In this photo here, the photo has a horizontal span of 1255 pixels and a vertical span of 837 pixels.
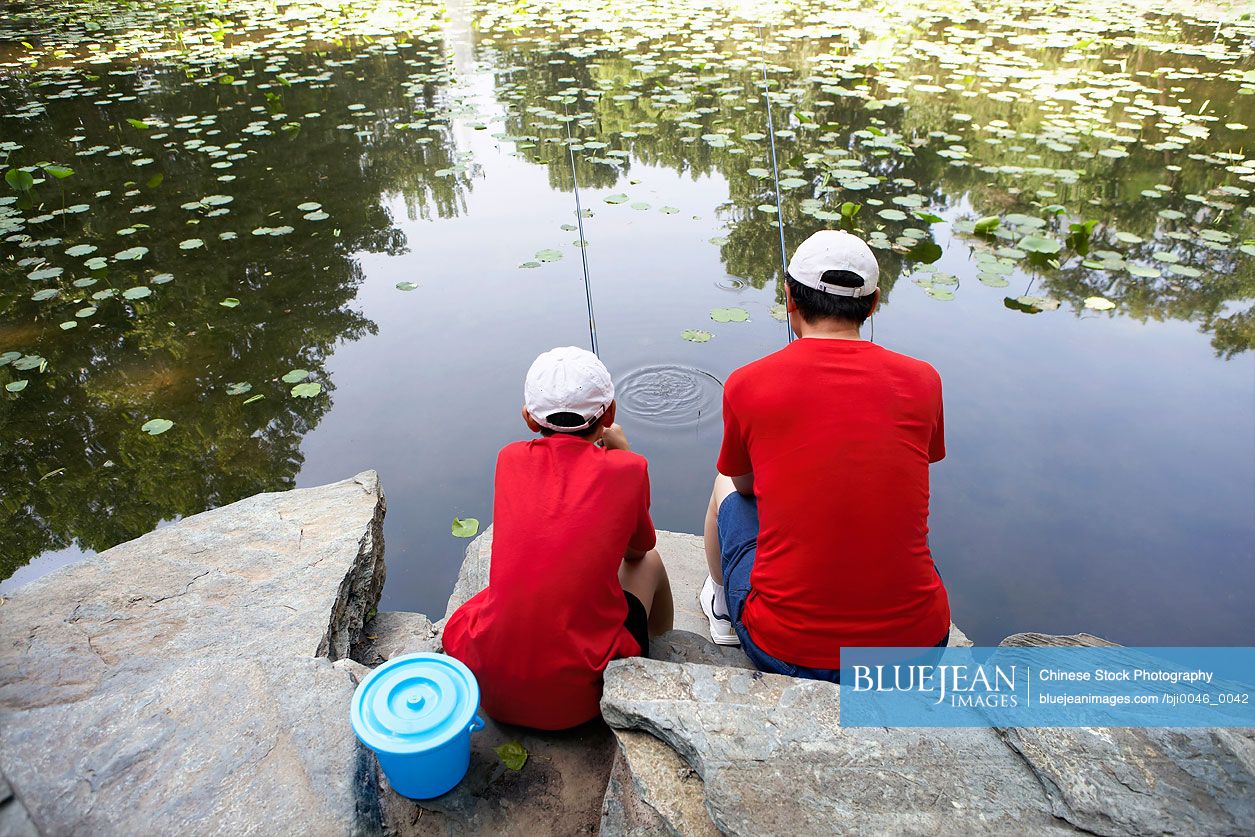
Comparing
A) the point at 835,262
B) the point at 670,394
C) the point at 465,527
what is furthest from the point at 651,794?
the point at 670,394

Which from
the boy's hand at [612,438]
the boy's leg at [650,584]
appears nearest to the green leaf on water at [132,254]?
the boy's hand at [612,438]

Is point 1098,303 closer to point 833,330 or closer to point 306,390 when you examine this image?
point 833,330

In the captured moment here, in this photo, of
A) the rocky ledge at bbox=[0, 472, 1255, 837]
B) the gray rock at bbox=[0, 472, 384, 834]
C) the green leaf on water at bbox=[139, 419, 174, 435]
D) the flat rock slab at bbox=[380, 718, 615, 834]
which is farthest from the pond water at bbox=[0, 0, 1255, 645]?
the flat rock slab at bbox=[380, 718, 615, 834]

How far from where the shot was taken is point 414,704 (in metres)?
1.30

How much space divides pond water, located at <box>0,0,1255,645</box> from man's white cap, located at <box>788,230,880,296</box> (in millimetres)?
1164

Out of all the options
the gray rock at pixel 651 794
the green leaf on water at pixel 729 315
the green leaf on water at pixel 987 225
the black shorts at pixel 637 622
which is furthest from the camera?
the green leaf on water at pixel 987 225

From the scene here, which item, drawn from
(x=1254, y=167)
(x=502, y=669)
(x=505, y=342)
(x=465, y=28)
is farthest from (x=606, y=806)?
(x=465, y=28)

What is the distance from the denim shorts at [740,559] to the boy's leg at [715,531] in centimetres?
2

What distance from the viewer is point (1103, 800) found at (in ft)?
3.59

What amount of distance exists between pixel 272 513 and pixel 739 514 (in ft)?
4.51

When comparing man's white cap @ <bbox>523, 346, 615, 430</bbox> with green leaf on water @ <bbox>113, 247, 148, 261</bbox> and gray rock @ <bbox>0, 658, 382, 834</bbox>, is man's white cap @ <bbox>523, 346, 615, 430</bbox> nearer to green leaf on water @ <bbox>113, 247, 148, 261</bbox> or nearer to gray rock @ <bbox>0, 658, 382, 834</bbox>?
gray rock @ <bbox>0, 658, 382, 834</bbox>

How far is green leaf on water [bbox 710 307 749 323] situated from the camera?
338 cm
